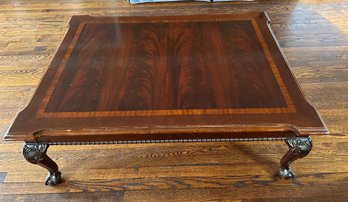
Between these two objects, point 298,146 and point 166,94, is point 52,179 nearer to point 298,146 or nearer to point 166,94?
point 166,94

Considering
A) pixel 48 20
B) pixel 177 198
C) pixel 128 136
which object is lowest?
pixel 177 198

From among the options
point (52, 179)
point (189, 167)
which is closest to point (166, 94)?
point (189, 167)

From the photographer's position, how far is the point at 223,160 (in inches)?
49.5

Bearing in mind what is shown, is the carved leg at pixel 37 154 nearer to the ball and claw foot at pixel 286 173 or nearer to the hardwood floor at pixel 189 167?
the hardwood floor at pixel 189 167

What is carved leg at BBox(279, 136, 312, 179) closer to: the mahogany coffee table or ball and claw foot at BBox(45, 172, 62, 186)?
the mahogany coffee table

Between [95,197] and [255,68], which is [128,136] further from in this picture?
[255,68]

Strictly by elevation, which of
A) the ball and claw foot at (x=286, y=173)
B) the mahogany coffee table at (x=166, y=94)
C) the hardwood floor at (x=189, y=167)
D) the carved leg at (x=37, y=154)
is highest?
the mahogany coffee table at (x=166, y=94)

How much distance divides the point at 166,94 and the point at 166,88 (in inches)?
1.3

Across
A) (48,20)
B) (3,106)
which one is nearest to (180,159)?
(3,106)

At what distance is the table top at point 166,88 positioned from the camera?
0.90 m

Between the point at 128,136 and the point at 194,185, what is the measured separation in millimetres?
395

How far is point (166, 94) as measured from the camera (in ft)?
3.31

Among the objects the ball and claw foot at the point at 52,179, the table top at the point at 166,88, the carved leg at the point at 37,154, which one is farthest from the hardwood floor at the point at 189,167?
the table top at the point at 166,88

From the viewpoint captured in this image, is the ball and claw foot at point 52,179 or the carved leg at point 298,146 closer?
the carved leg at point 298,146
